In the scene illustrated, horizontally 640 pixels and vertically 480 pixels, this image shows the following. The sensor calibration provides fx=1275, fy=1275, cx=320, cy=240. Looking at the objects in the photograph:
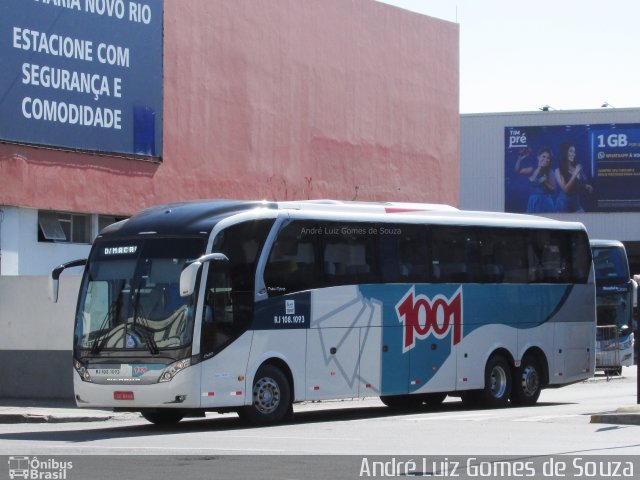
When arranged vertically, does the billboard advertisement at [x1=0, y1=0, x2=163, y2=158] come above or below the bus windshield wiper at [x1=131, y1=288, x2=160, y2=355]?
above

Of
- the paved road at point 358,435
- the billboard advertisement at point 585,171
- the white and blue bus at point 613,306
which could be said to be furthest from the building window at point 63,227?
the billboard advertisement at point 585,171

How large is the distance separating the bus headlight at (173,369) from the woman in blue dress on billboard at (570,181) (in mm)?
47591

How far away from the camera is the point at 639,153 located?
208 ft

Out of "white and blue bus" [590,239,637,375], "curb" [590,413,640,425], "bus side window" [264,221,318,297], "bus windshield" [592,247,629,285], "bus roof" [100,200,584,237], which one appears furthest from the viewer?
"bus windshield" [592,247,629,285]

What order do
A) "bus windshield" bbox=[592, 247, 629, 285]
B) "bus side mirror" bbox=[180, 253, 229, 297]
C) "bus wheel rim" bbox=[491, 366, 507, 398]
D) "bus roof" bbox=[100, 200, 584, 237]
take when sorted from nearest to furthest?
"bus side mirror" bbox=[180, 253, 229, 297] → "bus roof" bbox=[100, 200, 584, 237] → "bus wheel rim" bbox=[491, 366, 507, 398] → "bus windshield" bbox=[592, 247, 629, 285]

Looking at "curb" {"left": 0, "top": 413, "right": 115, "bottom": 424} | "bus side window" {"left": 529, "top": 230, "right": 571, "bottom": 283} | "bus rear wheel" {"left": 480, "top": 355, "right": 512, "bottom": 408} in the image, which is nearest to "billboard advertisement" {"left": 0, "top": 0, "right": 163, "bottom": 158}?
"curb" {"left": 0, "top": 413, "right": 115, "bottom": 424}

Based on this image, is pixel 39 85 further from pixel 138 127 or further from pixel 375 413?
pixel 375 413

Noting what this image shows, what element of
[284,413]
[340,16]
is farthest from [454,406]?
[340,16]

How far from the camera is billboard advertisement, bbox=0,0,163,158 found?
2659cm

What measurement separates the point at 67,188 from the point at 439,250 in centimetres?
925

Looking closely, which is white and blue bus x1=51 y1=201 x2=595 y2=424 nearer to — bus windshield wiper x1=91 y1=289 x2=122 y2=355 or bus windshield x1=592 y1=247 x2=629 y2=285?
bus windshield wiper x1=91 y1=289 x2=122 y2=355

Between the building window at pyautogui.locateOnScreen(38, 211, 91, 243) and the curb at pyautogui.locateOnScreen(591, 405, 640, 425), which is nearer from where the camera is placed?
the curb at pyautogui.locateOnScreen(591, 405, 640, 425)

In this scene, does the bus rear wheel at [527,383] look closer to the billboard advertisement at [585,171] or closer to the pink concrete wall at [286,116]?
the pink concrete wall at [286,116]

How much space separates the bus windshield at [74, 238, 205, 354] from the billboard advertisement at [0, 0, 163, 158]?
25.8 feet
